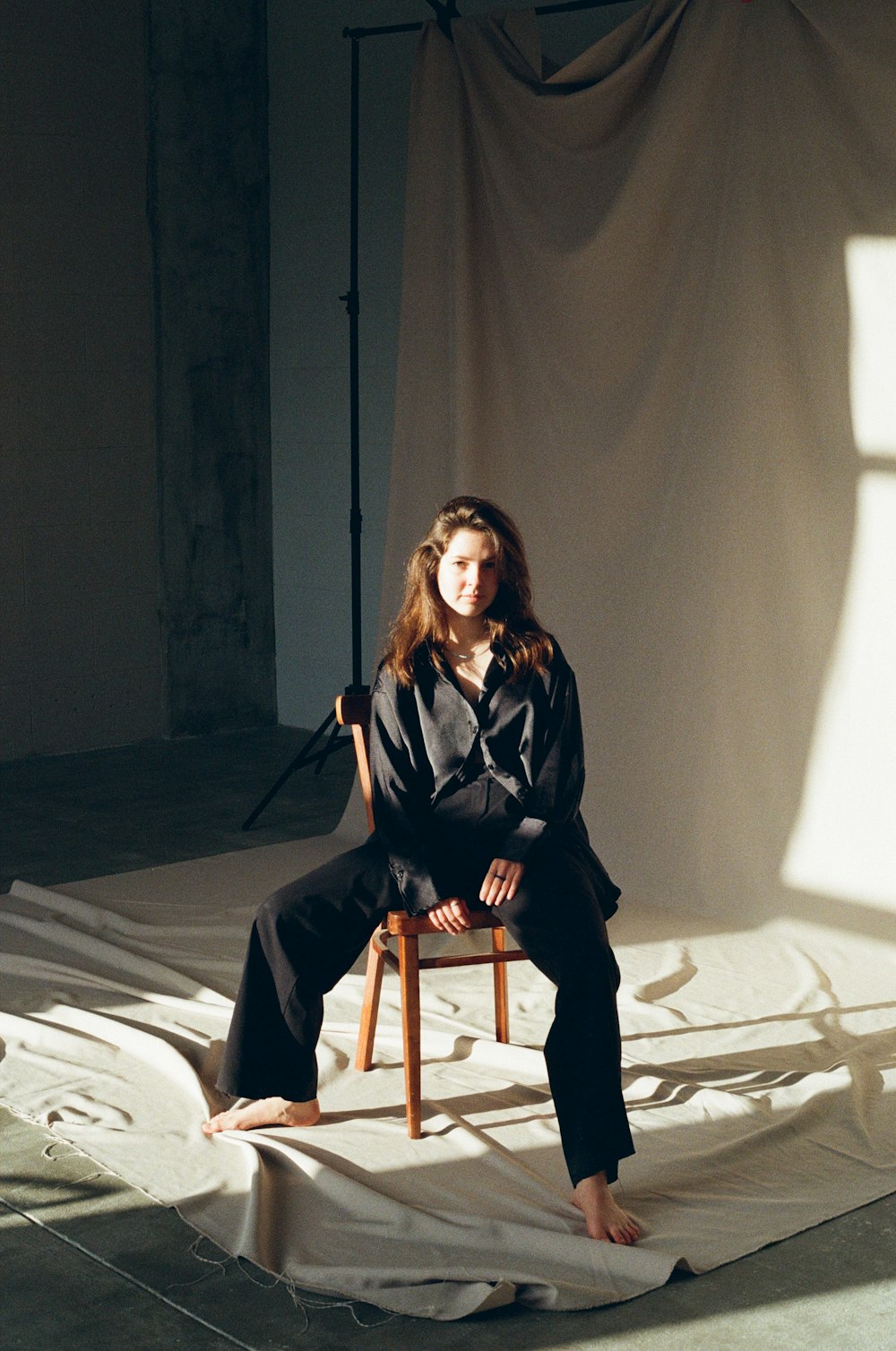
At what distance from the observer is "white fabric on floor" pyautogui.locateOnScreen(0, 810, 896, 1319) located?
2.13 meters

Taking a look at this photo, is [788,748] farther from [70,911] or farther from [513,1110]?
[70,911]

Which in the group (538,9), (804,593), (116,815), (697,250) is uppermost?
(538,9)

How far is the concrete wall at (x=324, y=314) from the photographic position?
5480mm

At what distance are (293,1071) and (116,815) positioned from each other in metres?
2.37

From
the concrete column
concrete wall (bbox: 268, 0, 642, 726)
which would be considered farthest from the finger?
the concrete column

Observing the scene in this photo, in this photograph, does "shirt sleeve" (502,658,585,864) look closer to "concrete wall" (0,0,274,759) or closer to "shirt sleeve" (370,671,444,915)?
"shirt sleeve" (370,671,444,915)

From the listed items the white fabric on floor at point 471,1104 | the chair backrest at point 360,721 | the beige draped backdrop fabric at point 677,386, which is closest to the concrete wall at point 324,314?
the beige draped backdrop fabric at point 677,386

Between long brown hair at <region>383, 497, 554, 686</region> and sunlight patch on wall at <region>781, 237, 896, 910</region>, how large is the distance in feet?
3.48

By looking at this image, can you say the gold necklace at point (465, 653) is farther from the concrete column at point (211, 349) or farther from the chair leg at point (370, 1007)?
the concrete column at point (211, 349)

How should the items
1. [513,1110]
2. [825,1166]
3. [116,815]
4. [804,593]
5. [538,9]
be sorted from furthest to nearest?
[116,815], [538,9], [804,593], [513,1110], [825,1166]

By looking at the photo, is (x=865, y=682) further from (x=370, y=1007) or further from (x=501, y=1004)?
(x=370, y=1007)

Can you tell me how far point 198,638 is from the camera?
5.88m

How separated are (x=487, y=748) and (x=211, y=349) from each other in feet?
11.6

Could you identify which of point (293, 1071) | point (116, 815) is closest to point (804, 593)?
point (293, 1071)
